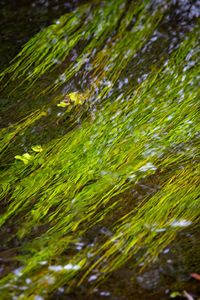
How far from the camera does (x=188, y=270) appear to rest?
6.41 ft

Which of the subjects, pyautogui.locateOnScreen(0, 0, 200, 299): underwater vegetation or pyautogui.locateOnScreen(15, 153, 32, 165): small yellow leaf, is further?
pyautogui.locateOnScreen(15, 153, 32, 165): small yellow leaf

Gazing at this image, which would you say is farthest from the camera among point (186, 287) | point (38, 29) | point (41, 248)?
point (38, 29)

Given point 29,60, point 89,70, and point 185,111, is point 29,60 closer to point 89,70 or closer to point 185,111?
point 89,70

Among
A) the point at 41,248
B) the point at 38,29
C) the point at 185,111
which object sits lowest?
the point at 185,111

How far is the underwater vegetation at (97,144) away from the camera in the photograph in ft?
6.93

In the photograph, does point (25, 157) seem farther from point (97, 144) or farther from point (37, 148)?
point (97, 144)

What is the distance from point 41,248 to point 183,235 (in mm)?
1057

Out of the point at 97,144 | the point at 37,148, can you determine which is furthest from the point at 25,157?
the point at 97,144

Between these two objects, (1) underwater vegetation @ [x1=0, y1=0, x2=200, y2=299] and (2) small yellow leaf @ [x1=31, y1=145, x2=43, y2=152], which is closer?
(1) underwater vegetation @ [x1=0, y1=0, x2=200, y2=299]

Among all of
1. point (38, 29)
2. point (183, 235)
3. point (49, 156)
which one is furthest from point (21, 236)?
point (38, 29)

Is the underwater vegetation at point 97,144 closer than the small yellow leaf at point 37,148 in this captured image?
Yes

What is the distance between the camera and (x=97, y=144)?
296cm

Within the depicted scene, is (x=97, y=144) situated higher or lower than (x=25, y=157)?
lower

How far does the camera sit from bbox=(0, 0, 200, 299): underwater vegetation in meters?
2.11
